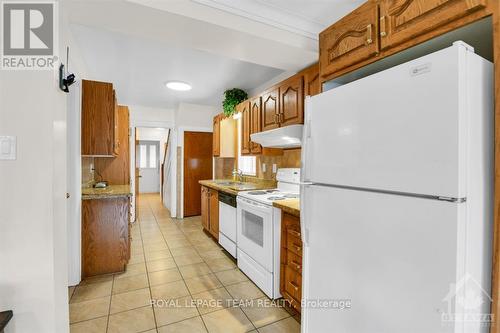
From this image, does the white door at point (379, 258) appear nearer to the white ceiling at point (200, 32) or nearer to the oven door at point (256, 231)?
the oven door at point (256, 231)

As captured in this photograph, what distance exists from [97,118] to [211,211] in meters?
1.95

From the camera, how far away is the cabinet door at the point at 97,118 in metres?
2.57

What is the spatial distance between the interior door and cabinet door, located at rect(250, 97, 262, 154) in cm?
230

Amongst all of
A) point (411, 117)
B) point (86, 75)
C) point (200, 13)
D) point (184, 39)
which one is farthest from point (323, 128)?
point (86, 75)

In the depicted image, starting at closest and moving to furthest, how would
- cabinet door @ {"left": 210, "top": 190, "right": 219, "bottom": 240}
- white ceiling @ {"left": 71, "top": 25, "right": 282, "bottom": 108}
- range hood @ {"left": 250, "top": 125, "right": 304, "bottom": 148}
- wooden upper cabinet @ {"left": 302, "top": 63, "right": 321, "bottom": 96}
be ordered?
wooden upper cabinet @ {"left": 302, "top": 63, "right": 321, "bottom": 96} < range hood @ {"left": 250, "top": 125, "right": 304, "bottom": 148} < white ceiling @ {"left": 71, "top": 25, "right": 282, "bottom": 108} < cabinet door @ {"left": 210, "top": 190, "right": 219, "bottom": 240}

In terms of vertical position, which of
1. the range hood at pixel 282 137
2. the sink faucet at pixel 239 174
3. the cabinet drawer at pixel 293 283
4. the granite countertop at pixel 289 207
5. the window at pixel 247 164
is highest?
the range hood at pixel 282 137

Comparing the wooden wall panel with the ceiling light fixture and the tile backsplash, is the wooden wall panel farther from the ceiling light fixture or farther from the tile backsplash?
the tile backsplash

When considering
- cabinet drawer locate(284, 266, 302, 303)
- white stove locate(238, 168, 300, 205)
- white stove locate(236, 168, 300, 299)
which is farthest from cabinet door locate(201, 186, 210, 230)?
cabinet drawer locate(284, 266, 302, 303)

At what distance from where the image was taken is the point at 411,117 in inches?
34.5

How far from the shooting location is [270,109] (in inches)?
108

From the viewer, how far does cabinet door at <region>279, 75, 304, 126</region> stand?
227 centimetres

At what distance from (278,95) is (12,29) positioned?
2.07 metres

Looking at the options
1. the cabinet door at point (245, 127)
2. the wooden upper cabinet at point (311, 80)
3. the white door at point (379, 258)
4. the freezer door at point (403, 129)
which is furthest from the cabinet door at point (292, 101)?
the white door at point (379, 258)

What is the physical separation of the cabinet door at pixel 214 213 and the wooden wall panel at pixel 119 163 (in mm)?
1419
